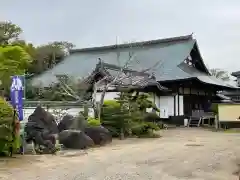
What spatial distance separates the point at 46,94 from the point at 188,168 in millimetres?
15207

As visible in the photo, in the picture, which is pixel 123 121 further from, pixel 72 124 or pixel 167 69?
pixel 167 69

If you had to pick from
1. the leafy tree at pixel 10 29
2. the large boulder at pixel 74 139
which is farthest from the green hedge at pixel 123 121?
the leafy tree at pixel 10 29

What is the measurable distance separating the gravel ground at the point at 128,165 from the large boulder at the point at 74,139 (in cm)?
48

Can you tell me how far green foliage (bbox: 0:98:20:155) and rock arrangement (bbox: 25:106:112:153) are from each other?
127 cm

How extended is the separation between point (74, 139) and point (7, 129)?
2703mm

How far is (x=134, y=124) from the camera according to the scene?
1485cm

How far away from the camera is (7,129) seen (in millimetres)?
8375

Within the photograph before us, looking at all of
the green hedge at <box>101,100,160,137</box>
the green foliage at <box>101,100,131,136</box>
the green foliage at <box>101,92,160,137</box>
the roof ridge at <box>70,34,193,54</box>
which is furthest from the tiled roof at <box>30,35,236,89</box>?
the green foliage at <box>101,100,131,136</box>

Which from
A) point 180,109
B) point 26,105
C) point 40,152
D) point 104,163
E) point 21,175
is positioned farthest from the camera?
point 180,109

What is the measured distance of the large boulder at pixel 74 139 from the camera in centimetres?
1068

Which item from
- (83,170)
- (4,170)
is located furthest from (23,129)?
(83,170)

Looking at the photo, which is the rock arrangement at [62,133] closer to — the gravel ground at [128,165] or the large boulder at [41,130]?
the large boulder at [41,130]

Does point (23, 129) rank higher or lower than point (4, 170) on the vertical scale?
higher

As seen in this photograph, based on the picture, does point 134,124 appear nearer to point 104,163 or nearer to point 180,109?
point 104,163
